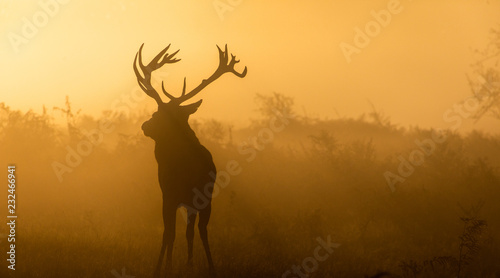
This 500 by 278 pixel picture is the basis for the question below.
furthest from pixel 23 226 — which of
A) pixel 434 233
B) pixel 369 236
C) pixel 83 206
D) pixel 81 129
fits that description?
pixel 81 129

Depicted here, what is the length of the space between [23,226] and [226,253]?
13.9ft

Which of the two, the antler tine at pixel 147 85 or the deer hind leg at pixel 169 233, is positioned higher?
the antler tine at pixel 147 85

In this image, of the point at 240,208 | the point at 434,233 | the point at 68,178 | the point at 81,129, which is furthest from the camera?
the point at 81,129

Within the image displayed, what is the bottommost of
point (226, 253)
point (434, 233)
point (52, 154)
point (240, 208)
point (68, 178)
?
point (434, 233)

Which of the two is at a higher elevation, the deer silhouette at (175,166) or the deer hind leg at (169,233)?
the deer silhouette at (175,166)

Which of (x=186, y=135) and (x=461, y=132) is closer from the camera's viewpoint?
(x=186, y=135)

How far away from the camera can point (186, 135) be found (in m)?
8.16

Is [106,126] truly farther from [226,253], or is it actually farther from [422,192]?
[226,253]

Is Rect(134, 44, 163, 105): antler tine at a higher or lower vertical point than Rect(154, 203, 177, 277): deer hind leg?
higher

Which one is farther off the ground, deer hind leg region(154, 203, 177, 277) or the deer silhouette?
the deer silhouette

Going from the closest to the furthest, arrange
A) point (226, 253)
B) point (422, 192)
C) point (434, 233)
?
point (226, 253), point (434, 233), point (422, 192)

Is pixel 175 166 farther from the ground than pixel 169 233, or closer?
farther from the ground

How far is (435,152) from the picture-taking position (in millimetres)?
19656

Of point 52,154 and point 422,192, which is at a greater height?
point 52,154
